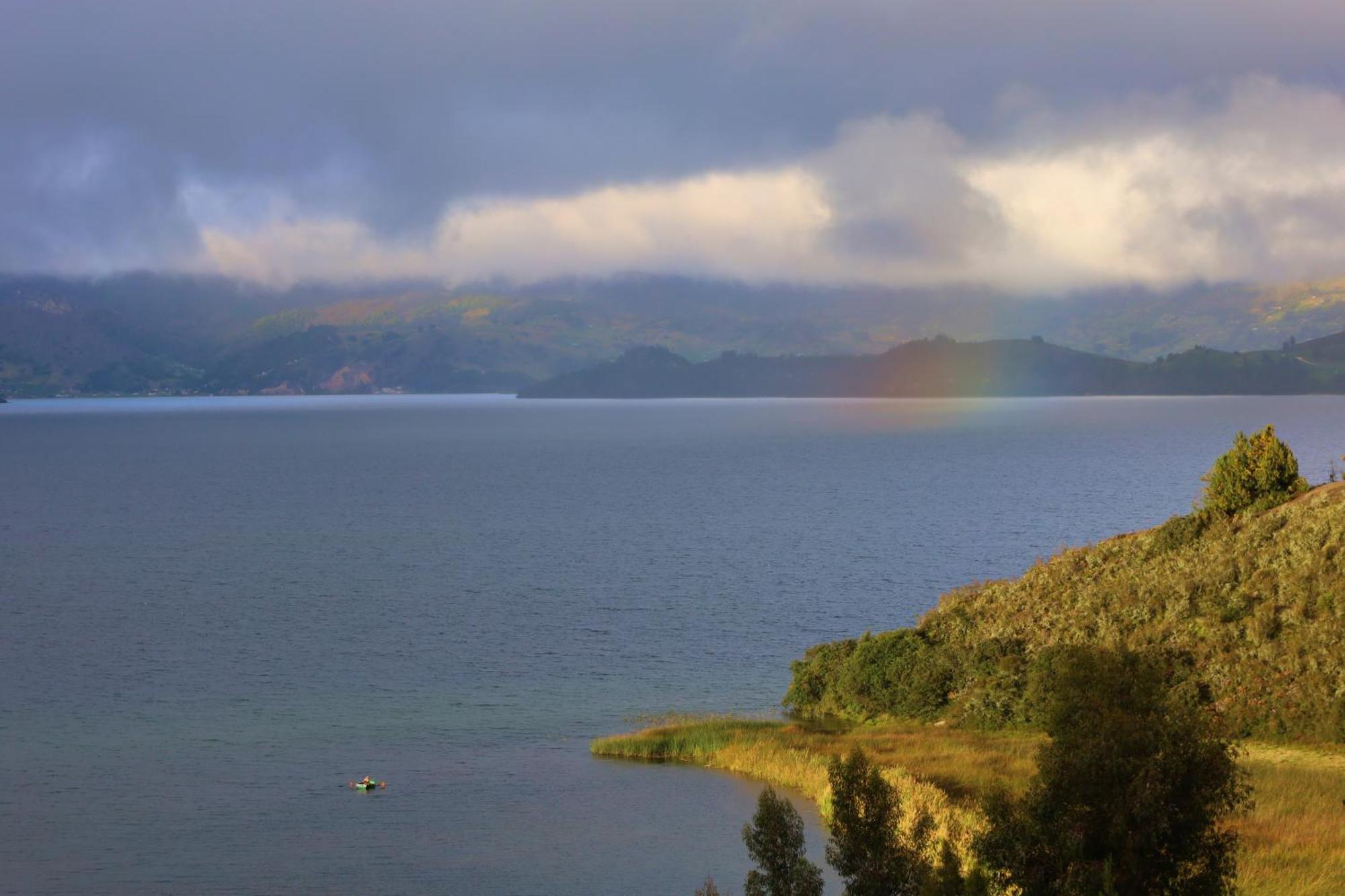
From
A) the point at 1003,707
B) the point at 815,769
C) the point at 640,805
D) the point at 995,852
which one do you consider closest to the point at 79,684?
the point at 640,805

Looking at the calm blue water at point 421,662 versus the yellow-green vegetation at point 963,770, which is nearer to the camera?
the yellow-green vegetation at point 963,770

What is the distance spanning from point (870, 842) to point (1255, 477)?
39.5 m

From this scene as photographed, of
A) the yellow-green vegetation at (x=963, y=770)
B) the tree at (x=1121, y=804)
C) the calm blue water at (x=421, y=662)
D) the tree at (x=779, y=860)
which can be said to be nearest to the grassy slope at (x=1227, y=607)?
the yellow-green vegetation at (x=963, y=770)

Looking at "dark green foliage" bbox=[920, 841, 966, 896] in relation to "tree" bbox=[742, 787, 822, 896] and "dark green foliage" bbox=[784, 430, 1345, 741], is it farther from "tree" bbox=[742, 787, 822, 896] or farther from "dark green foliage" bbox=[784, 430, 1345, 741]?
"dark green foliage" bbox=[784, 430, 1345, 741]

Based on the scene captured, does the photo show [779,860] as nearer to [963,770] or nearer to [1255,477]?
[963,770]

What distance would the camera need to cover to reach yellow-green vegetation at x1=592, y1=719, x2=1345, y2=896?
30.3m

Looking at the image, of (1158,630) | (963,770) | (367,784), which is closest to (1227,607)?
(1158,630)

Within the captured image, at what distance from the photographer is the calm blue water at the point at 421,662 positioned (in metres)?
38.1

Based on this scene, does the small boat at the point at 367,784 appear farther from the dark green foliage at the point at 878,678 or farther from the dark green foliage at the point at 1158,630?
the dark green foliage at the point at 878,678

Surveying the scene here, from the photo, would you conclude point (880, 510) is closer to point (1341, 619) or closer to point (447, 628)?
point (447, 628)

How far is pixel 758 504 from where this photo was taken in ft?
454

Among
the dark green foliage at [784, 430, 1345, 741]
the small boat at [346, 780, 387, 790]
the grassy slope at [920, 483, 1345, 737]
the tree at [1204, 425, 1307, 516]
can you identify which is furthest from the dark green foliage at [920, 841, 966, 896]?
the tree at [1204, 425, 1307, 516]

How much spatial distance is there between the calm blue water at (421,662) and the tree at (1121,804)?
13984 mm

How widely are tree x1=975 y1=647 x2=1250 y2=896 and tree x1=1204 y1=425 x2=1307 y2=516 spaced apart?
1475 inches
